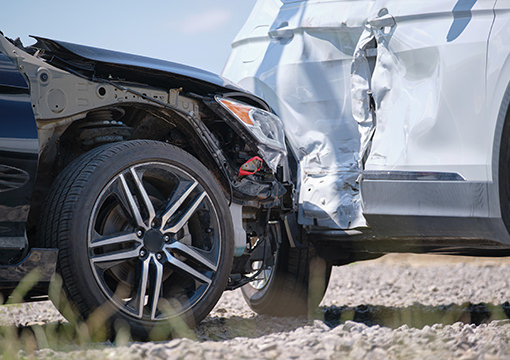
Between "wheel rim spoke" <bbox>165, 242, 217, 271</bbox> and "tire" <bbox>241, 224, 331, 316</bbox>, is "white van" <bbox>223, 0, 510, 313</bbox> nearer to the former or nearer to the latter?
"tire" <bbox>241, 224, 331, 316</bbox>

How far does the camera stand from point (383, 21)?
389 cm

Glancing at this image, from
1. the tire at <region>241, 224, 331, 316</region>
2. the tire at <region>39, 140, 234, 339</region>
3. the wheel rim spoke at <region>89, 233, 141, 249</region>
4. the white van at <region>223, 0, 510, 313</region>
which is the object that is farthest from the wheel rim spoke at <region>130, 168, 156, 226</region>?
the tire at <region>241, 224, 331, 316</region>

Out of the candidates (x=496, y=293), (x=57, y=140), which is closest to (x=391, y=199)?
(x=57, y=140)

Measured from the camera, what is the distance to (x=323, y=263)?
4.48m

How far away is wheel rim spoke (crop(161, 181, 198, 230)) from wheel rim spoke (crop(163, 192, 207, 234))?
5 centimetres

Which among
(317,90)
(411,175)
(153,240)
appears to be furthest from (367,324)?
(153,240)

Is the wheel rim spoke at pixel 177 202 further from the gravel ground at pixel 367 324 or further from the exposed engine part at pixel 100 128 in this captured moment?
the gravel ground at pixel 367 324

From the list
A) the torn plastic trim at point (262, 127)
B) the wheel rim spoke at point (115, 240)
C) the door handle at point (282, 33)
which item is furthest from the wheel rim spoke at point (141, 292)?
the door handle at point (282, 33)

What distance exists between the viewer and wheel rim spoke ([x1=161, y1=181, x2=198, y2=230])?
10.1ft

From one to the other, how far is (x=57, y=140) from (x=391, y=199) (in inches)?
71.0

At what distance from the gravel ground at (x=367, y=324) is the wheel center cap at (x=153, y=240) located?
0.45 meters

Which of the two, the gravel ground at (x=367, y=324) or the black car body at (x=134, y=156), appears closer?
the gravel ground at (x=367, y=324)

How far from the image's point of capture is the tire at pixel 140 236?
9.25 ft

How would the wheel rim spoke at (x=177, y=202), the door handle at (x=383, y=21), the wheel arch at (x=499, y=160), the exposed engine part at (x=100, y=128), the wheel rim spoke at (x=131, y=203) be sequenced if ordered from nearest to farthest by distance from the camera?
the wheel rim spoke at (x=131, y=203)
the wheel rim spoke at (x=177, y=202)
the exposed engine part at (x=100, y=128)
the wheel arch at (x=499, y=160)
the door handle at (x=383, y=21)
